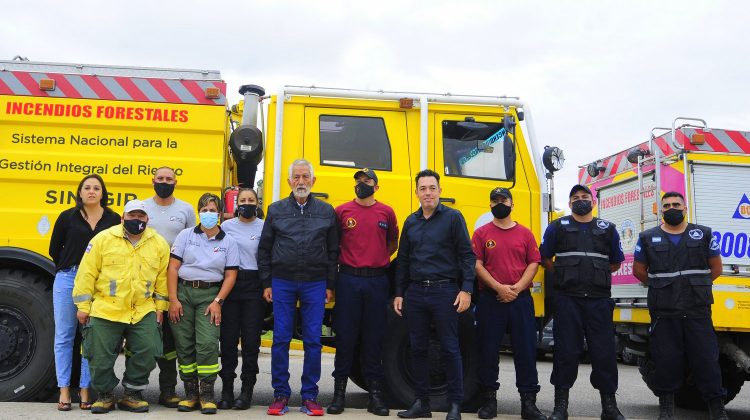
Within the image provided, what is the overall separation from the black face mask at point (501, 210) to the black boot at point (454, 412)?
163cm

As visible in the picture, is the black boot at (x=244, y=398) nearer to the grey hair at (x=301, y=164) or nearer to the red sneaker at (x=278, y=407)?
the red sneaker at (x=278, y=407)

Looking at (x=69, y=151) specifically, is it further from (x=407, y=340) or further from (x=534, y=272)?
(x=534, y=272)

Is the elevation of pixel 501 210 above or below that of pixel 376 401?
above

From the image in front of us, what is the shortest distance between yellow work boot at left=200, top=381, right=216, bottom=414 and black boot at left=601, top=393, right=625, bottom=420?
328 centimetres

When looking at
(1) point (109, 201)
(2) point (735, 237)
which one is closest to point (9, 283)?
Result: (1) point (109, 201)

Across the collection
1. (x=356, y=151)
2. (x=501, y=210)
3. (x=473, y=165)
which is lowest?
(x=501, y=210)

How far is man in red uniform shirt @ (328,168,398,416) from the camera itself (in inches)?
232

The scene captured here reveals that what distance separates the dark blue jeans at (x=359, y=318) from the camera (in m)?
5.88

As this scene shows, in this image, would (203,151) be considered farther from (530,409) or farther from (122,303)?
(530,409)

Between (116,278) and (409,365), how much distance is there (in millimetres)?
2615

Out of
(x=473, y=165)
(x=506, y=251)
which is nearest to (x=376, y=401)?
(x=506, y=251)

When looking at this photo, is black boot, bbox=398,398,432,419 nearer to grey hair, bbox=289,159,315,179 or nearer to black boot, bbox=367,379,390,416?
black boot, bbox=367,379,390,416

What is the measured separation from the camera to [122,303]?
18.6ft

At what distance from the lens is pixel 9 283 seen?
6152 millimetres
